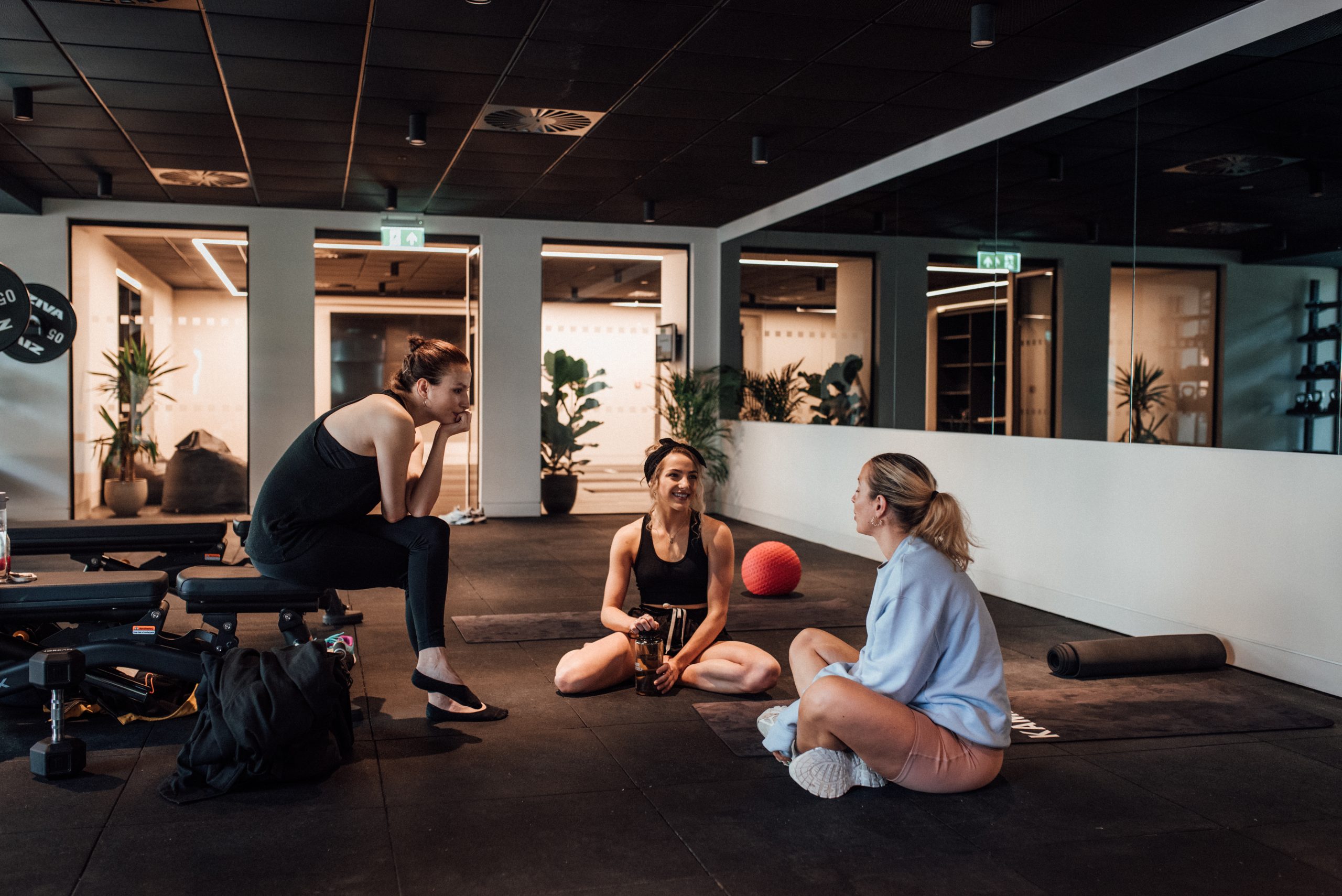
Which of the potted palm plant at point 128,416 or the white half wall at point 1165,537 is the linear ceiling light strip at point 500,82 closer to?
the white half wall at point 1165,537

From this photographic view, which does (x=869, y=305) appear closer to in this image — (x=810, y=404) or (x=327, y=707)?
(x=810, y=404)

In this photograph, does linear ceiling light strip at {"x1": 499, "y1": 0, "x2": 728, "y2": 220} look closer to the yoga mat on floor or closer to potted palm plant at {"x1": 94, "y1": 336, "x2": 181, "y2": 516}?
the yoga mat on floor

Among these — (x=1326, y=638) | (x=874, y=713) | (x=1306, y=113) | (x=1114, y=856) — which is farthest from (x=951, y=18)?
(x=1114, y=856)

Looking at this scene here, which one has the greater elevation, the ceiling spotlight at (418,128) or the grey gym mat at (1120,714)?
the ceiling spotlight at (418,128)

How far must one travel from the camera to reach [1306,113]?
4180 millimetres

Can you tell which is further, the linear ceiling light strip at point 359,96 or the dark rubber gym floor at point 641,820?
the linear ceiling light strip at point 359,96

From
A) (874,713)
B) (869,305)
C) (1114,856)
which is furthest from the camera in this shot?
(869,305)

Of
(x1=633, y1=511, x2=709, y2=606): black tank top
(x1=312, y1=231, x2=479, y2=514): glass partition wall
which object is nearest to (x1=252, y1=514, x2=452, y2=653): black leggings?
(x1=633, y1=511, x2=709, y2=606): black tank top

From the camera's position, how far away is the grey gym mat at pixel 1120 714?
345cm

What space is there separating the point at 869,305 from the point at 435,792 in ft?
17.9

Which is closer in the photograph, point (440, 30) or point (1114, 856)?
point (1114, 856)

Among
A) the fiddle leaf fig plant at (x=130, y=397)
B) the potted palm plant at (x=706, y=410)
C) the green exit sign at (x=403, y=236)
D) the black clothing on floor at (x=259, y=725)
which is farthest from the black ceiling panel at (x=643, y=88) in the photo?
the black clothing on floor at (x=259, y=725)

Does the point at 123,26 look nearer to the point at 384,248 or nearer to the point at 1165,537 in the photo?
the point at 384,248

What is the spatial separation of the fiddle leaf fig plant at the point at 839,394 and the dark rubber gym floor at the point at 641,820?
431cm
